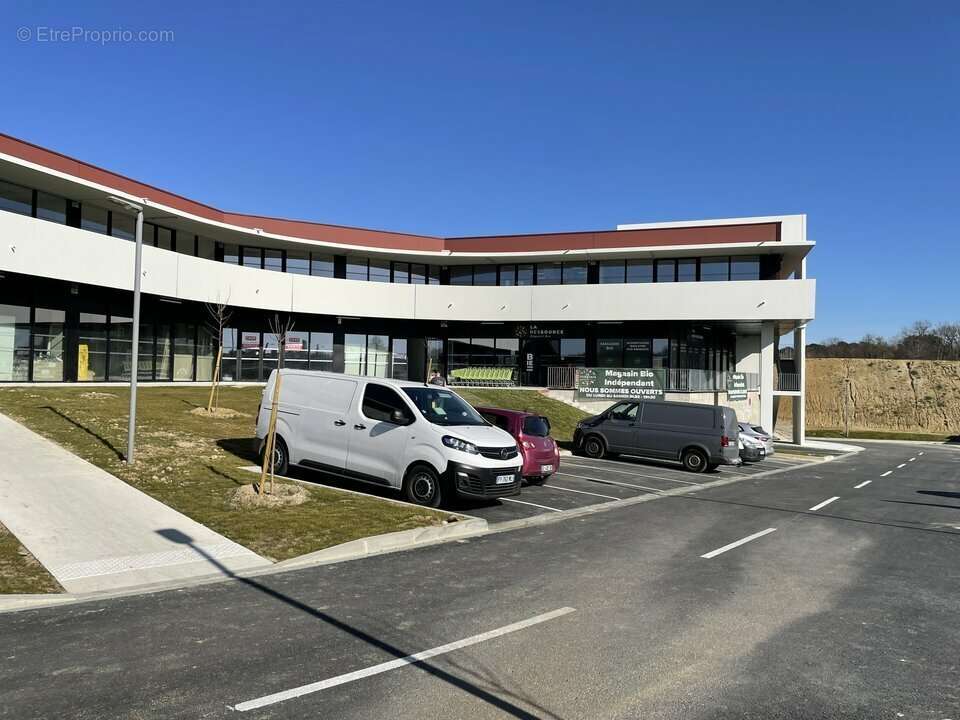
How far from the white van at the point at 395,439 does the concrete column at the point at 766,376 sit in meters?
27.9

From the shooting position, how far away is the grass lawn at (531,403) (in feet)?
96.0

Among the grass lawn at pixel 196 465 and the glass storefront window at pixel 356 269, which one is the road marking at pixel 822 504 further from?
the glass storefront window at pixel 356 269

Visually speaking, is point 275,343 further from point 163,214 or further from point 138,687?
point 138,687

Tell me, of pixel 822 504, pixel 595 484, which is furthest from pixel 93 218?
pixel 822 504

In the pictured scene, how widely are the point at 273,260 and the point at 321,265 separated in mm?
2532

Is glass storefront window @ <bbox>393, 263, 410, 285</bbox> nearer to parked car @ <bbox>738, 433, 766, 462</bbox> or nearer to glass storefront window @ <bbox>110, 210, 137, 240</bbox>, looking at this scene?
glass storefront window @ <bbox>110, 210, 137, 240</bbox>

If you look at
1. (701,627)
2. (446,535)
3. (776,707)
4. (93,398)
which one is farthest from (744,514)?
(93,398)

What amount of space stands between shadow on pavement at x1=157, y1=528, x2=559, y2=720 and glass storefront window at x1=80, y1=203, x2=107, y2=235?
2248 cm

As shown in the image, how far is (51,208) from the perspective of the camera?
81.4ft

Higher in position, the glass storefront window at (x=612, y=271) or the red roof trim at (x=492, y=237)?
the red roof trim at (x=492, y=237)

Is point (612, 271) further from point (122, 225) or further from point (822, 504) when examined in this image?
point (122, 225)

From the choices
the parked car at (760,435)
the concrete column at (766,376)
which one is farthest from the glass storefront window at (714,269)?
the parked car at (760,435)

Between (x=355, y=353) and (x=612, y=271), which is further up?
(x=612, y=271)

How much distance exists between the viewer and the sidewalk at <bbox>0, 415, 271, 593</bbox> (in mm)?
7062
